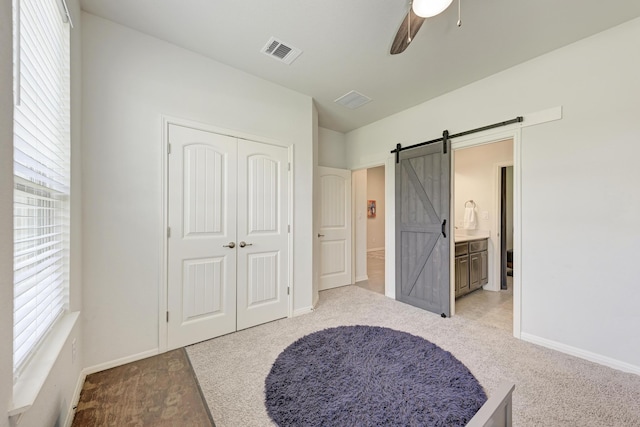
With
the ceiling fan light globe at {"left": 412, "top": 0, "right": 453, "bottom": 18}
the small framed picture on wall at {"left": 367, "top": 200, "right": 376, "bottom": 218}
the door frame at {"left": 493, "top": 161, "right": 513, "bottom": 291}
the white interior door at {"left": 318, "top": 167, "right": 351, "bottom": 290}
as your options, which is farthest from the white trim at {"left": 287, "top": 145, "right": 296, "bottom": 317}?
the small framed picture on wall at {"left": 367, "top": 200, "right": 376, "bottom": 218}

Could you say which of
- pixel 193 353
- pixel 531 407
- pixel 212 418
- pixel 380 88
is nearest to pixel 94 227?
pixel 193 353

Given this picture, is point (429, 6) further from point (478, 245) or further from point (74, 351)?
point (478, 245)

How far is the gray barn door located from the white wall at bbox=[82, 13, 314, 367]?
254cm

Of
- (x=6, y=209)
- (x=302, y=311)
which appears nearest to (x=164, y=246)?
(x=6, y=209)

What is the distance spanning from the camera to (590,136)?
2.18 meters

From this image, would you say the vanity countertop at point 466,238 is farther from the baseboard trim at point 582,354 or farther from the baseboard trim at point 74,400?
the baseboard trim at point 74,400

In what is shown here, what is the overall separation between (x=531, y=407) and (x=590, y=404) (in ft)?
1.37

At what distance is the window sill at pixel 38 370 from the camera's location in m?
0.85

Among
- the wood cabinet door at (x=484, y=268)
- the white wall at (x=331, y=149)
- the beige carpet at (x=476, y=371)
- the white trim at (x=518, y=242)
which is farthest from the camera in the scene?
the white wall at (x=331, y=149)

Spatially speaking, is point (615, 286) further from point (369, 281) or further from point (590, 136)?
point (369, 281)

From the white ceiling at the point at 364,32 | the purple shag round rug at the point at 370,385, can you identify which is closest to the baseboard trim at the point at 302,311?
the purple shag round rug at the point at 370,385

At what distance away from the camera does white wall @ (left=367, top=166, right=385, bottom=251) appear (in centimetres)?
809

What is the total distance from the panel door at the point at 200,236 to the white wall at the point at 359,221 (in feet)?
8.64

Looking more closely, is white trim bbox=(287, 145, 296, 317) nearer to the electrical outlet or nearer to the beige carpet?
the beige carpet
